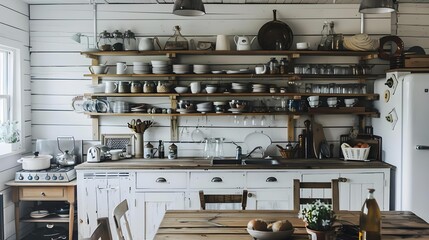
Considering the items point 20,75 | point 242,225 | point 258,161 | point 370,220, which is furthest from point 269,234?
point 20,75

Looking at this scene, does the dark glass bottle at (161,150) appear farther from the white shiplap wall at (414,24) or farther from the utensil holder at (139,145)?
the white shiplap wall at (414,24)

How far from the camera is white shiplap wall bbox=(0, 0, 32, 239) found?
4223mm

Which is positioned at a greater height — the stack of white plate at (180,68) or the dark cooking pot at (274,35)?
the dark cooking pot at (274,35)

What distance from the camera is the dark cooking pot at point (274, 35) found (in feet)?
15.4

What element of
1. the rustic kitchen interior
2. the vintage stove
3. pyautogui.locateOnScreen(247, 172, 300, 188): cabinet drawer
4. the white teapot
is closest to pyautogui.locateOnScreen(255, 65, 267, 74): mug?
the rustic kitchen interior

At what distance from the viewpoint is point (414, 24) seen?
482cm

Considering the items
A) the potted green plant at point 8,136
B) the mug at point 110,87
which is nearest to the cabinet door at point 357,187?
the mug at point 110,87

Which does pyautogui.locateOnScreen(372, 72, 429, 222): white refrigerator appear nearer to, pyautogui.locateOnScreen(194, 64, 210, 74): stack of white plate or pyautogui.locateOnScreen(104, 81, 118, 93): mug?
pyautogui.locateOnScreen(194, 64, 210, 74): stack of white plate

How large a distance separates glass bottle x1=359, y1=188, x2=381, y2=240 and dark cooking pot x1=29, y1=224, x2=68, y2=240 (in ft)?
10.5

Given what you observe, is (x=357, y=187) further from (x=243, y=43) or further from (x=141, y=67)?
(x=141, y=67)

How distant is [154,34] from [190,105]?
921 millimetres

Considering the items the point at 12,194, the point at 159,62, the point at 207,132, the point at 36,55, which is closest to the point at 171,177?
the point at 207,132

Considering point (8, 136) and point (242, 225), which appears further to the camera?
point (8, 136)

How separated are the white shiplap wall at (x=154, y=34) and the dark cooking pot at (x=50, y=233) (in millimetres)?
1020
